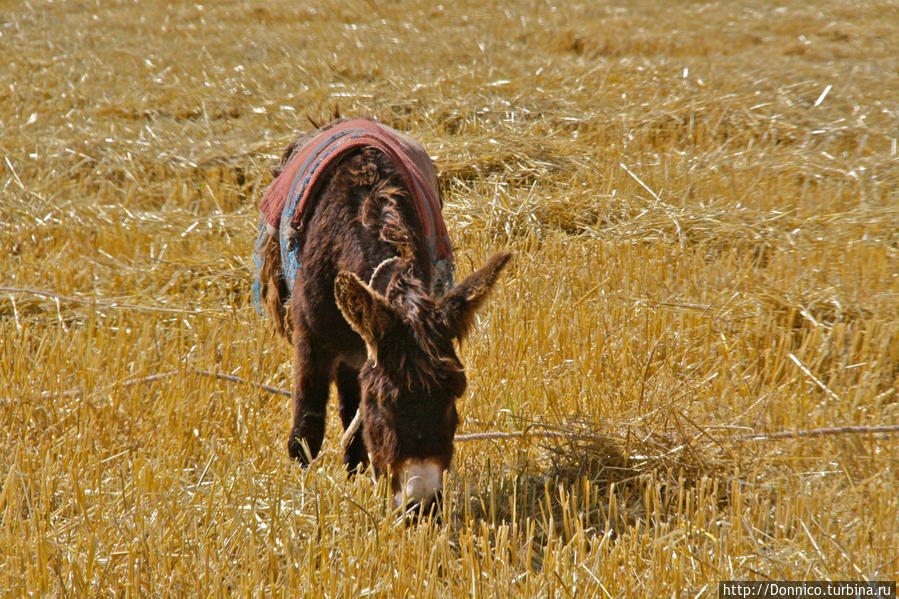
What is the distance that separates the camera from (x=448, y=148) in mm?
7152

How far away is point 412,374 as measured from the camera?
2.83 m

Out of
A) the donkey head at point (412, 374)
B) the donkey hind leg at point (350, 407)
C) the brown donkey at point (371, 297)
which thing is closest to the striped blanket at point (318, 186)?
the brown donkey at point (371, 297)

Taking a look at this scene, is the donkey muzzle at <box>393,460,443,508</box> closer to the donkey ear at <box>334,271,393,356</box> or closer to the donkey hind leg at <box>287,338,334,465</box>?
the donkey ear at <box>334,271,393,356</box>

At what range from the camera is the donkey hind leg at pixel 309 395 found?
3.40 meters

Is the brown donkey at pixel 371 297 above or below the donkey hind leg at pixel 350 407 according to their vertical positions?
above

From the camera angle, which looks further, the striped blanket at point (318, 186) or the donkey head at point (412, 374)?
the striped blanket at point (318, 186)

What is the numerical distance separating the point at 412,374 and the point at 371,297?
0.31 meters

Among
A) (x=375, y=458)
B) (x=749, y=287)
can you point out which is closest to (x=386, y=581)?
(x=375, y=458)

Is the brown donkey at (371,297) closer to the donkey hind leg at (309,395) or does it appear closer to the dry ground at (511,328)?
the donkey hind leg at (309,395)

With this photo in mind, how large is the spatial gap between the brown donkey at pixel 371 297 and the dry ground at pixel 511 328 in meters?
0.28

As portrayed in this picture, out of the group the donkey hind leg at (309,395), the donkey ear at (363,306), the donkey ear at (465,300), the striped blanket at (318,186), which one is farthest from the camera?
the striped blanket at (318,186)

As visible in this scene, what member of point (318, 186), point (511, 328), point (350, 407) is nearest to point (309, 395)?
point (350, 407)

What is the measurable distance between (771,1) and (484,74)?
892 centimetres

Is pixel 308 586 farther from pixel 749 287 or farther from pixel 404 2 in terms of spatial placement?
pixel 404 2
